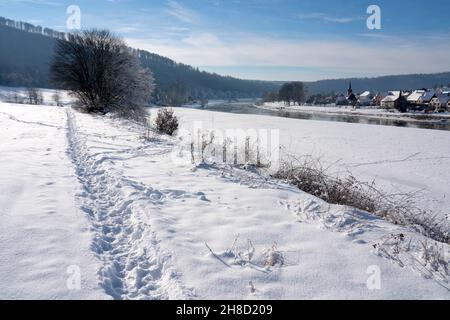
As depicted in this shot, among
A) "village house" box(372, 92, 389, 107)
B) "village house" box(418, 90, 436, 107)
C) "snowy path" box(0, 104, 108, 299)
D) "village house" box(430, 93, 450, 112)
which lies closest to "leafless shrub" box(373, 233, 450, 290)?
"snowy path" box(0, 104, 108, 299)

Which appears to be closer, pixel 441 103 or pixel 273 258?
pixel 273 258

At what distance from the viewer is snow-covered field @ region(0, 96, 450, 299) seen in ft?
11.1

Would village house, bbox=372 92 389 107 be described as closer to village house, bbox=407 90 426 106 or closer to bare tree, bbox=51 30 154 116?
village house, bbox=407 90 426 106

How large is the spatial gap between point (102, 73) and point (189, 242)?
32.9 metres

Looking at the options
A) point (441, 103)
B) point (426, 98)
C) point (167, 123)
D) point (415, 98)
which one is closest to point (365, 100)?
point (415, 98)

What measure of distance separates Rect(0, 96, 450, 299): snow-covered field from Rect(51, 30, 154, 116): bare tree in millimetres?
25967

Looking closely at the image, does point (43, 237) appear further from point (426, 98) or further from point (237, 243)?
point (426, 98)

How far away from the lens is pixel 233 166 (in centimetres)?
989

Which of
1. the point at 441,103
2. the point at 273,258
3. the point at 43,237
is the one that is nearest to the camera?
the point at 273,258

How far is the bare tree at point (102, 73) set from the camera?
32875mm

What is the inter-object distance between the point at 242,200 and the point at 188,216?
4.27 feet

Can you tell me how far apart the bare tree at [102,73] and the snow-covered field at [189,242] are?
85.2 ft

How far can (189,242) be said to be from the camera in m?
4.43

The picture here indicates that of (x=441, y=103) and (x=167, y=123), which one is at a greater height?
(x=441, y=103)
